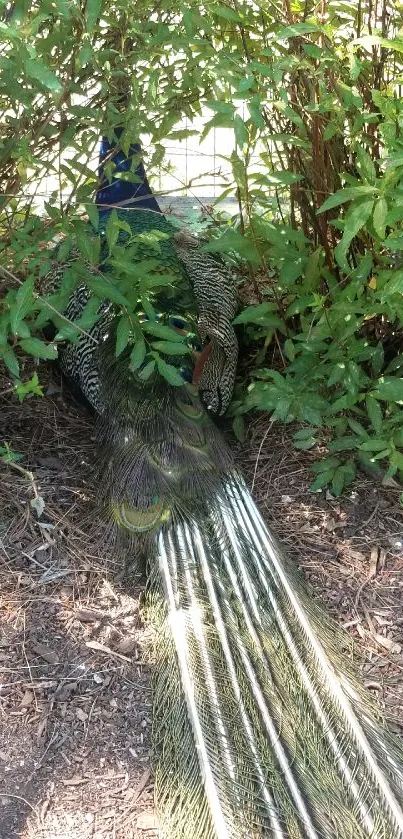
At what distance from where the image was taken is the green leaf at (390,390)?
263cm

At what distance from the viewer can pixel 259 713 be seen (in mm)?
1945

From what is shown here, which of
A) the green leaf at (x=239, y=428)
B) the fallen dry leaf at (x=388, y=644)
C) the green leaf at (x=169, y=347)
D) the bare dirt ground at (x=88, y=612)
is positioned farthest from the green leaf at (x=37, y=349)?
the fallen dry leaf at (x=388, y=644)

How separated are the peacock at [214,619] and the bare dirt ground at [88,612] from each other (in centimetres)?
A: 11

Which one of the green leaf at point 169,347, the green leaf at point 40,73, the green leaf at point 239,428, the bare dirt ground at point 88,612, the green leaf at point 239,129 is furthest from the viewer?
the green leaf at point 239,428

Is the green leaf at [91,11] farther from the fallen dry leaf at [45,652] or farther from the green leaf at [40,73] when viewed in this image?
the fallen dry leaf at [45,652]

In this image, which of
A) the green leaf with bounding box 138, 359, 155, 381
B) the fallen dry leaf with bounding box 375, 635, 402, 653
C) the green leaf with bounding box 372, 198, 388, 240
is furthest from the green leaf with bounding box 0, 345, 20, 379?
the fallen dry leaf with bounding box 375, 635, 402, 653

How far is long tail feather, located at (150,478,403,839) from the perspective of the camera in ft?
5.73

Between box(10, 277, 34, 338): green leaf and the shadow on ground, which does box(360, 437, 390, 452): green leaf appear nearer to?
the shadow on ground

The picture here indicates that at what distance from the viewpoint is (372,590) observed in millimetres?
2582

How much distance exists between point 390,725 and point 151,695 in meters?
0.60

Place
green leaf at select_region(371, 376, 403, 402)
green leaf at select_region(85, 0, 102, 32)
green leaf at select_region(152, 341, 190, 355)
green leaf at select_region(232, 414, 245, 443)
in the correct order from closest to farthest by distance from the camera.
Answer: green leaf at select_region(85, 0, 102, 32)
green leaf at select_region(152, 341, 190, 355)
green leaf at select_region(371, 376, 403, 402)
green leaf at select_region(232, 414, 245, 443)

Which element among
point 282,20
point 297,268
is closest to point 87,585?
point 297,268

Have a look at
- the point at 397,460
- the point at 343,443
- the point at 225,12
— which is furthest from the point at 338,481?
the point at 225,12

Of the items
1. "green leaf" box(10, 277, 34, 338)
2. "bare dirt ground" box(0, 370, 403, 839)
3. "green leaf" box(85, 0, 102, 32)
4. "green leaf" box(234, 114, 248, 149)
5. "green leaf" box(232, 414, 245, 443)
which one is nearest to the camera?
"green leaf" box(85, 0, 102, 32)
